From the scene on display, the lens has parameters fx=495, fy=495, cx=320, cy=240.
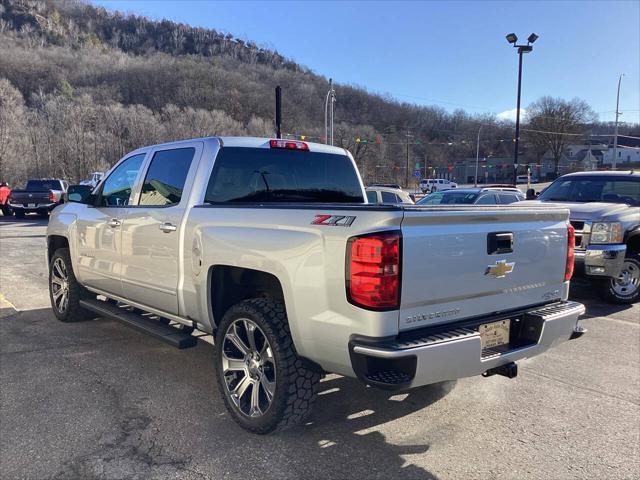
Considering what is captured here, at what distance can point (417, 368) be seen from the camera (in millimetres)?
2613

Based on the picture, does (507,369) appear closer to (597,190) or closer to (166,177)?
(166,177)

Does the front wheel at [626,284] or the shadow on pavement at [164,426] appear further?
the front wheel at [626,284]

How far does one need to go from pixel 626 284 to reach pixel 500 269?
5556mm

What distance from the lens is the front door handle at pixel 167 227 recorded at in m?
3.98

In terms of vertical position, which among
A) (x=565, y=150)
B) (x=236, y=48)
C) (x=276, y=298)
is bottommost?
(x=276, y=298)

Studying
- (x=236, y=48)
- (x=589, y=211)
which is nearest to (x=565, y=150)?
(x=236, y=48)

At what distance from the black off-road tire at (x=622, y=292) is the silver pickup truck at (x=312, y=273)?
4309 millimetres

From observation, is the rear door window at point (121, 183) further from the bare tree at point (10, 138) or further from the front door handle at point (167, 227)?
the bare tree at point (10, 138)

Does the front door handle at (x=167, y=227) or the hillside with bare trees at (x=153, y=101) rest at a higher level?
the hillside with bare trees at (x=153, y=101)

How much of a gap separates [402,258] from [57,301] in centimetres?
513

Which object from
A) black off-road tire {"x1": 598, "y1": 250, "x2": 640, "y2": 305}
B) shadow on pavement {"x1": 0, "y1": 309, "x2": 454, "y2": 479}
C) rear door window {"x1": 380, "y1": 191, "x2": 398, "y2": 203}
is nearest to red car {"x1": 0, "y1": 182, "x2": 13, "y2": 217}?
rear door window {"x1": 380, "y1": 191, "x2": 398, "y2": 203}

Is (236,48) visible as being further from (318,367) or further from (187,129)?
(318,367)

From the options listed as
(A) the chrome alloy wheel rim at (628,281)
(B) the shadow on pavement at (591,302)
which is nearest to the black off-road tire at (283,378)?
(B) the shadow on pavement at (591,302)

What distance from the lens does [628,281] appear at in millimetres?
7461
